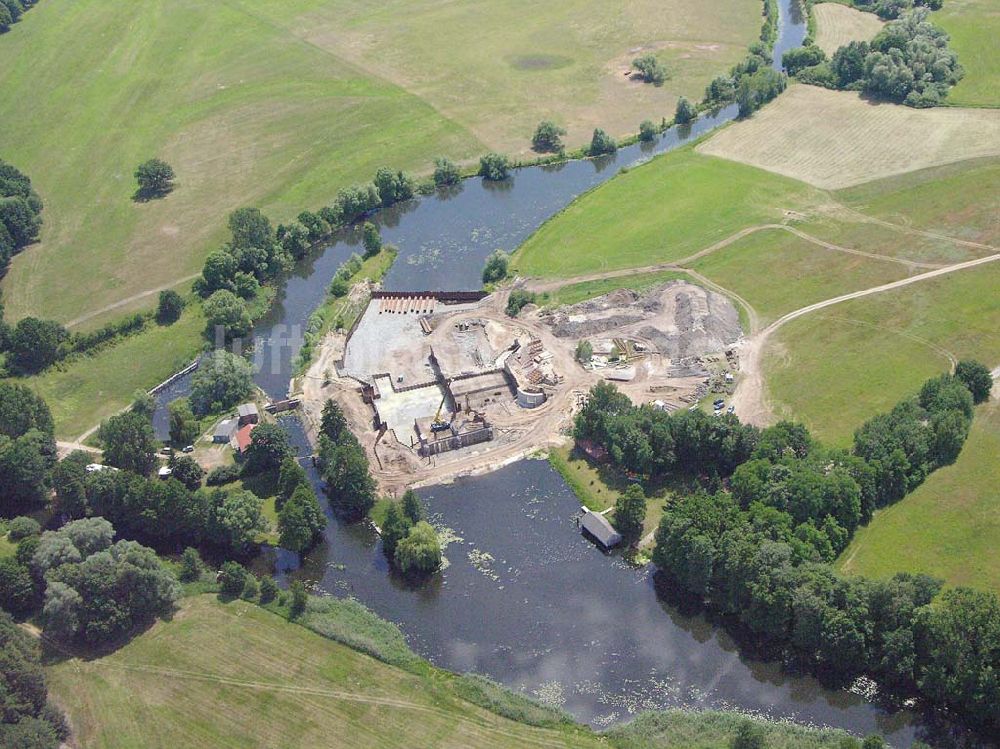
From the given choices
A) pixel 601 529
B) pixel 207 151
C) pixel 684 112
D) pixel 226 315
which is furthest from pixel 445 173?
pixel 601 529

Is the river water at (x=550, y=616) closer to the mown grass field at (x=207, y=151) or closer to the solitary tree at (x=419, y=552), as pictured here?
the solitary tree at (x=419, y=552)

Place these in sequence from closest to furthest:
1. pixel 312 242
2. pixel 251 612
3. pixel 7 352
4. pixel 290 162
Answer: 1. pixel 251 612
2. pixel 7 352
3. pixel 312 242
4. pixel 290 162

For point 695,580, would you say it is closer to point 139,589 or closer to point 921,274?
point 139,589

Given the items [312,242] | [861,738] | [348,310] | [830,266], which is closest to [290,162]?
[312,242]

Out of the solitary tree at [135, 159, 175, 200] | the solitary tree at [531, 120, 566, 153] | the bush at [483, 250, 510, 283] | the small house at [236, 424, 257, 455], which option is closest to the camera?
the small house at [236, 424, 257, 455]

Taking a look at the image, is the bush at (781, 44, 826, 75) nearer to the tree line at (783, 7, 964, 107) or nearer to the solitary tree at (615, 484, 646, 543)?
the tree line at (783, 7, 964, 107)

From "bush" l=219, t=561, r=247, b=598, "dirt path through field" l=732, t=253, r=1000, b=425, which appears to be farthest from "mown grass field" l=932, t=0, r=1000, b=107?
"bush" l=219, t=561, r=247, b=598

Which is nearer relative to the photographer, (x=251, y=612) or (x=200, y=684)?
(x=200, y=684)
